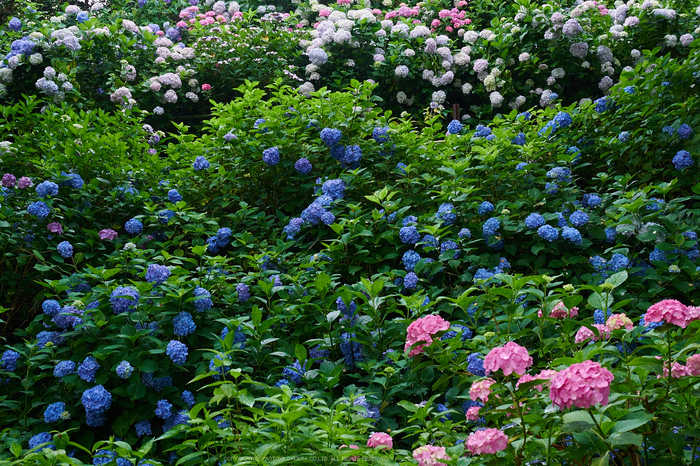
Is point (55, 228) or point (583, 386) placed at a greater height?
point (583, 386)

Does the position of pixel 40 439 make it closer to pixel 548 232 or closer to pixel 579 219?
pixel 548 232

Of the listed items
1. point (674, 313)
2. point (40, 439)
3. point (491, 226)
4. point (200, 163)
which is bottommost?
point (40, 439)

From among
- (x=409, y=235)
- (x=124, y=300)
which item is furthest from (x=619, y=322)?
(x=124, y=300)

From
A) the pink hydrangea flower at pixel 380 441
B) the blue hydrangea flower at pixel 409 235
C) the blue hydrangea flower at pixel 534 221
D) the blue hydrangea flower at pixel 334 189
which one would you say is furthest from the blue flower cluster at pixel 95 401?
the blue hydrangea flower at pixel 534 221

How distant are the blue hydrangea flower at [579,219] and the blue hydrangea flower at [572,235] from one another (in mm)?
102

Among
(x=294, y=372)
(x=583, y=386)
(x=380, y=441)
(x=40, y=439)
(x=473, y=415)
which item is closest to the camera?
(x=583, y=386)

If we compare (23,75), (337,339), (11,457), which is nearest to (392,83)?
(23,75)

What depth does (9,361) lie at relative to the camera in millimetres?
2285

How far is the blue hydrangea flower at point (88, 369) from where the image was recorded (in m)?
2.12

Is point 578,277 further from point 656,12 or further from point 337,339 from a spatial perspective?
point 656,12

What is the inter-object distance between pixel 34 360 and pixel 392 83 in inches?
192

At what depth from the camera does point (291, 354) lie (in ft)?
7.30

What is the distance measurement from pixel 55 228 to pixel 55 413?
4.08ft

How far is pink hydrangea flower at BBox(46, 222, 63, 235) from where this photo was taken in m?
3.01
